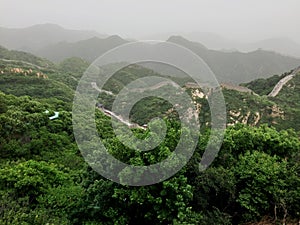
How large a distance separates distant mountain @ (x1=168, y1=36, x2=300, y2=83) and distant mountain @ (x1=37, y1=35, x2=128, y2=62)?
30936 mm

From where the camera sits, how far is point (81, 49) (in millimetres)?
131125

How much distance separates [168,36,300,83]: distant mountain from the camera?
104 metres

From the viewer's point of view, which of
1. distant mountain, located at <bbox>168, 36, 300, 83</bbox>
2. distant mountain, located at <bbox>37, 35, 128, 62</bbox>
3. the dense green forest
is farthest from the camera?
distant mountain, located at <bbox>37, 35, 128, 62</bbox>

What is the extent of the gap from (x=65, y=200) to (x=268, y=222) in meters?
5.54

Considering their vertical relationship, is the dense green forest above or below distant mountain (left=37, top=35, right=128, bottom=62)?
above

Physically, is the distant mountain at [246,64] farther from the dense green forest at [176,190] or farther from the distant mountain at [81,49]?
the dense green forest at [176,190]

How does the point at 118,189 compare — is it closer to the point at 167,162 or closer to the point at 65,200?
the point at 167,162

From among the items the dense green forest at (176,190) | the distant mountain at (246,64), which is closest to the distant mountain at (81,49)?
the distant mountain at (246,64)

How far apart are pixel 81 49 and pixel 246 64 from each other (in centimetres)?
6620

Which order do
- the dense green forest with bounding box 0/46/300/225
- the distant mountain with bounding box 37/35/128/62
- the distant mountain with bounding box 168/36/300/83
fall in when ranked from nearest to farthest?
1. the dense green forest with bounding box 0/46/300/225
2. the distant mountain with bounding box 168/36/300/83
3. the distant mountain with bounding box 37/35/128/62

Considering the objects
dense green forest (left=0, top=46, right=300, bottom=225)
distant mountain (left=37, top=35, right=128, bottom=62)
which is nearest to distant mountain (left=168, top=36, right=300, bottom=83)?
distant mountain (left=37, top=35, right=128, bottom=62)

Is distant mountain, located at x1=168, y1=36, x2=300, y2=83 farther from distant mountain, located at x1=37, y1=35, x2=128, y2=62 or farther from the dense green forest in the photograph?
the dense green forest

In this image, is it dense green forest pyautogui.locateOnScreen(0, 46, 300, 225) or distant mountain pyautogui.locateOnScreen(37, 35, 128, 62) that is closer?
dense green forest pyautogui.locateOnScreen(0, 46, 300, 225)

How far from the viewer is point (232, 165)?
31.8 feet
